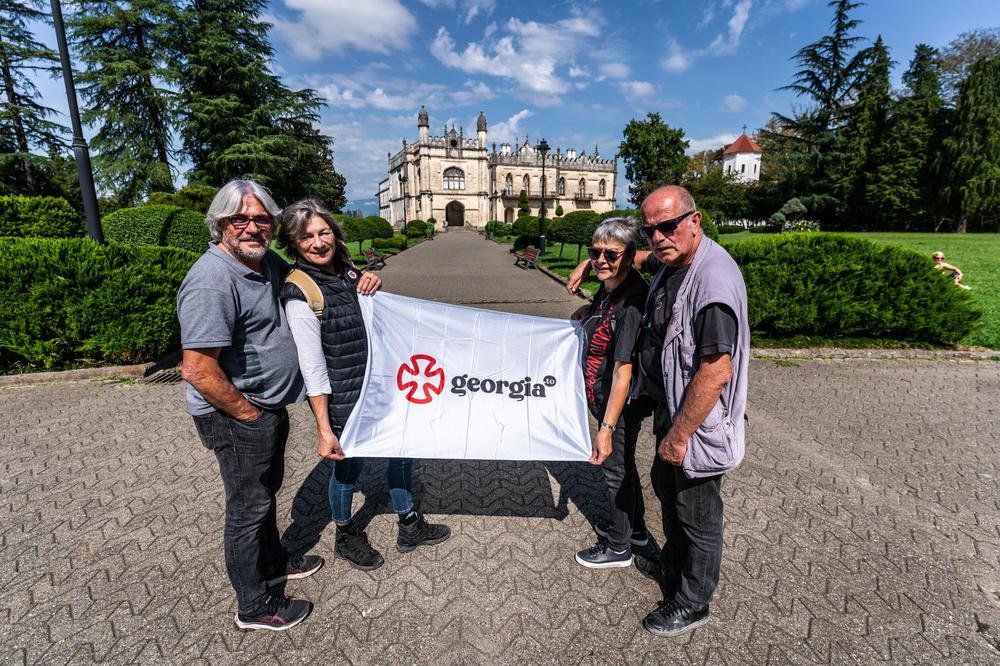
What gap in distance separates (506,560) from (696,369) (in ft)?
6.39

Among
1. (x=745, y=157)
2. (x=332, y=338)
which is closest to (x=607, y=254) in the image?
(x=332, y=338)

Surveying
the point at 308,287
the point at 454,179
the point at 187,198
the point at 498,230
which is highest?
the point at 454,179

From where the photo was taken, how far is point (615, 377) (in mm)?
2611

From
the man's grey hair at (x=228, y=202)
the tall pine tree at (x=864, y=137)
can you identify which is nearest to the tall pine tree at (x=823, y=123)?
the tall pine tree at (x=864, y=137)

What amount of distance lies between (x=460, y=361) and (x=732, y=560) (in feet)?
7.77

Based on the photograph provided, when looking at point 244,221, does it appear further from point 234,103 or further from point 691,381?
point 234,103

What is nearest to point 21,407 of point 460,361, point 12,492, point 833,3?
point 12,492

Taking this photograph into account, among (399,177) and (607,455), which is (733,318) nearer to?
(607,455)

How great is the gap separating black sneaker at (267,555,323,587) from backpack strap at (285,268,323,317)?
1789mm

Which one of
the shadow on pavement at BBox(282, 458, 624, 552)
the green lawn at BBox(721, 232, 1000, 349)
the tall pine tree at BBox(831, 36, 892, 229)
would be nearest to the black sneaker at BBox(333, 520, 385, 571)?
the shadow on pavement at BBox(282, 458, 624, 552)

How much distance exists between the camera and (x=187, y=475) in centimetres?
415

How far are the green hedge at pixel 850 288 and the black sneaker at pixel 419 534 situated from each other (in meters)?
6.85

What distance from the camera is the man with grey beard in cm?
207

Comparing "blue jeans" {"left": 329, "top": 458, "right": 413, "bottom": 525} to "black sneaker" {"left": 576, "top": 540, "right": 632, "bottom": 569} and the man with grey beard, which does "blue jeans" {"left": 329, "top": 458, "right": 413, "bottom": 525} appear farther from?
"black sneaker" {"left": 576, "top": 540, "right": 632, "bottom": 569}
